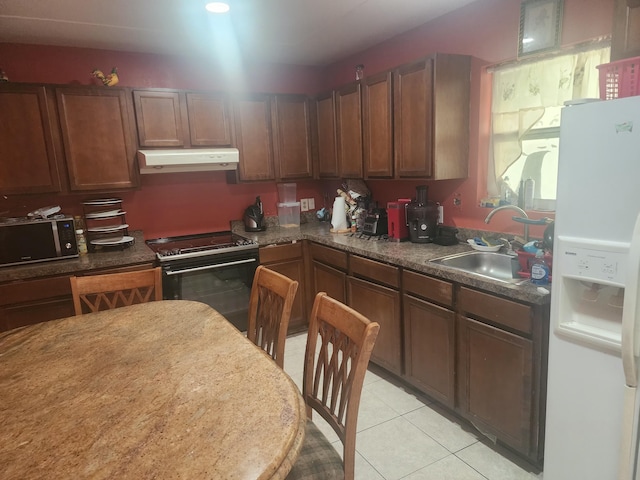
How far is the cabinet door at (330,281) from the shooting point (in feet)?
10.3

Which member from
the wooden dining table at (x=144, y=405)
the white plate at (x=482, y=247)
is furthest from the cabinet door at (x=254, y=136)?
the wooden dining table at (x=144, y=405)

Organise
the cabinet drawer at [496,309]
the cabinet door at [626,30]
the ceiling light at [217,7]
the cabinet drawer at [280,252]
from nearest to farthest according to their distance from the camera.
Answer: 1. the cabinet door at [626,30]
2. the cabinet drawer at [496,309]
3. the ceiling light at [217,7]
4. the cabinet drawer at [280,252]

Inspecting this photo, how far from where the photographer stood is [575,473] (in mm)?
1641

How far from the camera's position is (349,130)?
3408 mm

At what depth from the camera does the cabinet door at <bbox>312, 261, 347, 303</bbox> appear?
315 cm

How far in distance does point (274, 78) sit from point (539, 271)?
301cm

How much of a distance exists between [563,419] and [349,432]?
3.16ft

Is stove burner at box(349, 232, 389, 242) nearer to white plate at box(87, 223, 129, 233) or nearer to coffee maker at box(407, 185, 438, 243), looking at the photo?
coffee maker at box(407, 185, 438, 243)

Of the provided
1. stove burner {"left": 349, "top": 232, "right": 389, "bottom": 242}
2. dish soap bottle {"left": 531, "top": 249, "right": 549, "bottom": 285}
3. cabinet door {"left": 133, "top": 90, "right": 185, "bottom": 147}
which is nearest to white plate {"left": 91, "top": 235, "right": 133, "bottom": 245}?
cabinet door {"left": 133, "top": 90, "right": 185, "bottom": 147}

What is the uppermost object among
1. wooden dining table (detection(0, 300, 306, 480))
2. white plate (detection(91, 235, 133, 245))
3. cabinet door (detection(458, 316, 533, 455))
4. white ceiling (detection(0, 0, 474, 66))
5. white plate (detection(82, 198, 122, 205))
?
white ceiling (detection(0, 0, 474, 66))

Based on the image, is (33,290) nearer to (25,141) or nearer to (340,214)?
(25,141)

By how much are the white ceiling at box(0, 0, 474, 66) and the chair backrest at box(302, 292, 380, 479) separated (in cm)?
193

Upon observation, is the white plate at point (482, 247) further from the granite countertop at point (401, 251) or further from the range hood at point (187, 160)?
the range hood at point (187, 160)

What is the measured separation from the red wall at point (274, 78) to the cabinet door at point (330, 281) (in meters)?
0.84
